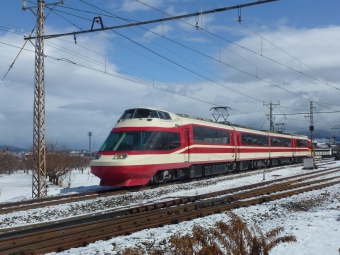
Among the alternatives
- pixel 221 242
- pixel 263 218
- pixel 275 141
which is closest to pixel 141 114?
pixel 263 218

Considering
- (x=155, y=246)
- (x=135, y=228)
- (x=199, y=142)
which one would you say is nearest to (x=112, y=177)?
(x=199, y=142)

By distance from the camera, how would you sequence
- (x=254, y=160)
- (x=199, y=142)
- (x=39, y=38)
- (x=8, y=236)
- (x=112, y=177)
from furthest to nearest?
(x=254, y=160) → (x=199, y=142) → (x=39, y=38) → (x=112, y=177) → (x=8, y=236)

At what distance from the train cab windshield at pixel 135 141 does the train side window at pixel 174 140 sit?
397 millimetres

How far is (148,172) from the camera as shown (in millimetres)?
17141

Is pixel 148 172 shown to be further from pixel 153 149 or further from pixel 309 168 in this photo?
pixel 309 168

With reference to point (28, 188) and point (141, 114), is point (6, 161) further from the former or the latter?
point (141, 114)

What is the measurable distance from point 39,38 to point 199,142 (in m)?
9.54

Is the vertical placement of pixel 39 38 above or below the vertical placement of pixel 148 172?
above

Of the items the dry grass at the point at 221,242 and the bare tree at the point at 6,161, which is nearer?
the dry grass at the point at 221,242

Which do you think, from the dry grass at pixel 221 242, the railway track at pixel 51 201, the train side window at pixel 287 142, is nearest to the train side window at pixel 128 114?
the railway track at pixel 51 201

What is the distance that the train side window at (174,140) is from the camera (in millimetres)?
18609

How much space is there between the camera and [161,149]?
58.6 feet

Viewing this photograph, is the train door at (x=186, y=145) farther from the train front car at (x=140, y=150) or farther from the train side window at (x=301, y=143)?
the train side window at (x=301, y=143)

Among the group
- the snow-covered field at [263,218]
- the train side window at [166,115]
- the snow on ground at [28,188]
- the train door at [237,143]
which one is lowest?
the snow on ground at [28,188]
